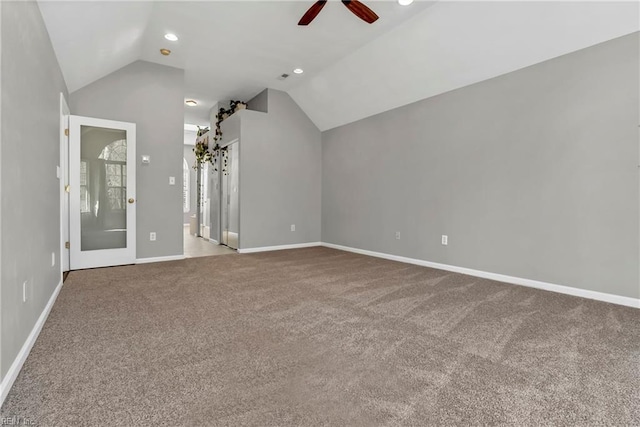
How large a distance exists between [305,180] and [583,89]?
4.38m

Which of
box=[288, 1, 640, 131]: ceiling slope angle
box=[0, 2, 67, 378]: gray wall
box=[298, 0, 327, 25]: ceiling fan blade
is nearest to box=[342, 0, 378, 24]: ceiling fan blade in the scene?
box=[298, 0, 327, 25]: ceiling fan blade

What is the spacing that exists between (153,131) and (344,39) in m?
3.06

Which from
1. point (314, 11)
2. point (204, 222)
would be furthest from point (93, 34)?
point (204, 222)

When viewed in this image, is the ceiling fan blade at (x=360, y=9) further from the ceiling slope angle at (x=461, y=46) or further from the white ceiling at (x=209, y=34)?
the ceiling slope angle at (x=461, y=46)

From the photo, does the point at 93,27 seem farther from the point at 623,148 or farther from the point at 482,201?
the point at 623,148

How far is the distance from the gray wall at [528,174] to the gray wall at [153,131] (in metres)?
3.28

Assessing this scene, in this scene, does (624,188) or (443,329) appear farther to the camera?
A: (624,188)

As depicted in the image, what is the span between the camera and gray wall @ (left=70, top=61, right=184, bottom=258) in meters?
4.41

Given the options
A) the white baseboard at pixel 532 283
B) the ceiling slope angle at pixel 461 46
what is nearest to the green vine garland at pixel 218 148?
the ceiling slope angle at pixel 461 46

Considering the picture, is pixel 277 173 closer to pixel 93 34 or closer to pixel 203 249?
pixel 203 249

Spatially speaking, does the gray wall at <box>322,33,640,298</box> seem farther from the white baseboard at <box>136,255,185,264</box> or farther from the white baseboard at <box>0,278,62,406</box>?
the white baseboard at <box>0,278,62,406</box>

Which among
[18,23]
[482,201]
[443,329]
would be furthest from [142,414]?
[482,201]

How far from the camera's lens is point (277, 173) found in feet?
19.6

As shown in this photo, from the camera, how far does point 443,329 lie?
7.50ft
